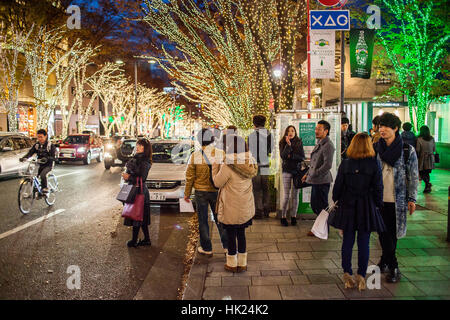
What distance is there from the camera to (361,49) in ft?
33.1

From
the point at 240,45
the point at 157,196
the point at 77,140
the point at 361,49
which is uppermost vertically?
the point at 240,45

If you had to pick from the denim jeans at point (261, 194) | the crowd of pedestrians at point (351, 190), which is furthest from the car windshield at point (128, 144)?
the crowd of pedestrians at point (351, 190)

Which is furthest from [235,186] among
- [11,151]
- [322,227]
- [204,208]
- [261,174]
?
[11,151]

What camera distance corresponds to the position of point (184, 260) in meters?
5.60

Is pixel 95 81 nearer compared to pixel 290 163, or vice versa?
pixel 290 163

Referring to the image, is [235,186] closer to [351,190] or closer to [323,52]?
[351,190]

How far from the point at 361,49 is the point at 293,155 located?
4.90 meters

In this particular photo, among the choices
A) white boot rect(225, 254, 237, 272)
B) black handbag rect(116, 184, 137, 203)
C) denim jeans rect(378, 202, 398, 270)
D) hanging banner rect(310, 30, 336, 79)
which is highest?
hanging banner rect(310, 30, 336, 79)

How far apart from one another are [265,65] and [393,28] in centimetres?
1111

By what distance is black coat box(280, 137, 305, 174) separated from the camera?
693 cm

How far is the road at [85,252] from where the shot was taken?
4.44 m

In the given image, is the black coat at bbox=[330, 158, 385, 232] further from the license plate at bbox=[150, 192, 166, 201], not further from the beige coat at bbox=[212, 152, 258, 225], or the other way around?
the license plate at bbox=[150, 192, 166, 201]

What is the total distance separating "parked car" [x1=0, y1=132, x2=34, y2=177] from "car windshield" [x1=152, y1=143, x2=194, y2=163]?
6.15m

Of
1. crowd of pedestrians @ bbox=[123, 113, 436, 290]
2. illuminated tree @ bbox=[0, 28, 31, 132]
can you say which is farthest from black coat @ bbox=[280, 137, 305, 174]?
illuminated tree @ bbox=[0, 28, 31, 132]
